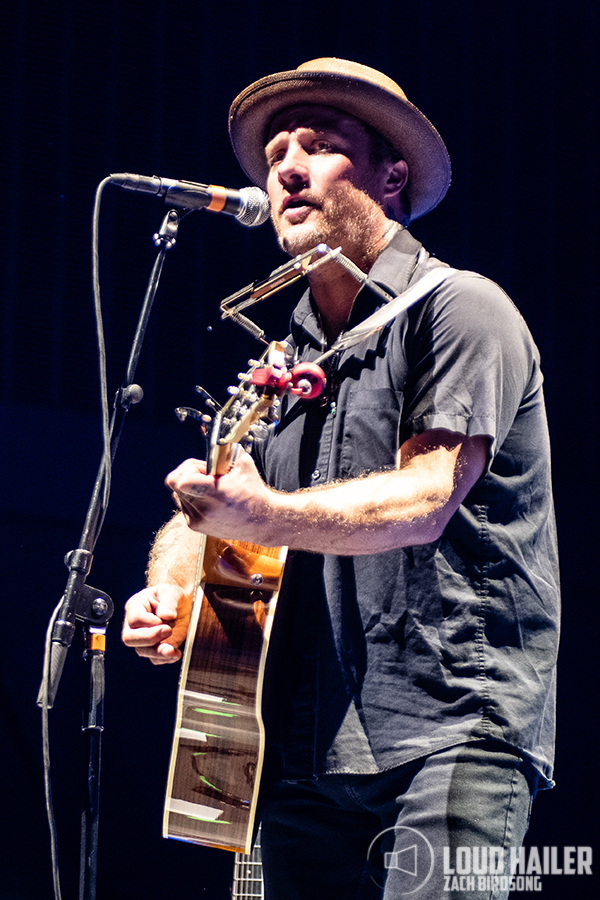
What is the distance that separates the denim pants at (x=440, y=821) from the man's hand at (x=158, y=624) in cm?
43

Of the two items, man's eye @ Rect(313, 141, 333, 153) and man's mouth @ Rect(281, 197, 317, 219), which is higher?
man's eye @ Rect(313, 141, 333, 153)

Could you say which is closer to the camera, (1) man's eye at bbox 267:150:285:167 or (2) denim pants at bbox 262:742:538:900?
(2) denim pants at bbox 262:742:538:900

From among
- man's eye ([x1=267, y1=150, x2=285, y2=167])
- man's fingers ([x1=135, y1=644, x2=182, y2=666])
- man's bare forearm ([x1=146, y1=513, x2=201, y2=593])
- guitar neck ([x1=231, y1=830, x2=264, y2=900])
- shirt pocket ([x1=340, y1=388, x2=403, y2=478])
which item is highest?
man's eye ([x1=267, y1=150, x2=285, y2=167])

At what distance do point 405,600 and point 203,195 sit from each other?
1.12m

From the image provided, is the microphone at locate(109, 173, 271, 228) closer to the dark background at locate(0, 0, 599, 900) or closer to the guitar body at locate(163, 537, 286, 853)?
the guitar body at locate(163, 537, 286, 853)

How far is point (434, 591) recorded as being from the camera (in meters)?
1.62

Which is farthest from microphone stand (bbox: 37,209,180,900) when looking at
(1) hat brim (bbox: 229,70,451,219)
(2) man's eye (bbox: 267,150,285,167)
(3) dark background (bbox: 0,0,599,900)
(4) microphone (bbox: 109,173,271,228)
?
(3) dark background (bbox: 0,0,599,900)

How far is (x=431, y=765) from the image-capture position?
4.97 feet

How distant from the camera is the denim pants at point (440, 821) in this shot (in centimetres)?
146

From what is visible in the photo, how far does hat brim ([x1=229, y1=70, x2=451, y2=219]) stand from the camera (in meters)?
2.18

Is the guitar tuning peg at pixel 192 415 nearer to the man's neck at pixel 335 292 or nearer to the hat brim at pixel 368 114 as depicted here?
the man's neck at pixel 335 292

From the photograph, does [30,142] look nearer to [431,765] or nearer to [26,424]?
[26,424]

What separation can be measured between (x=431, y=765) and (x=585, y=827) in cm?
247

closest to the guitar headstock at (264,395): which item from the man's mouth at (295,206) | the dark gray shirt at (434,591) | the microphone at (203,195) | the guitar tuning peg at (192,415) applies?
the guitar tuning peg at (192,415)
